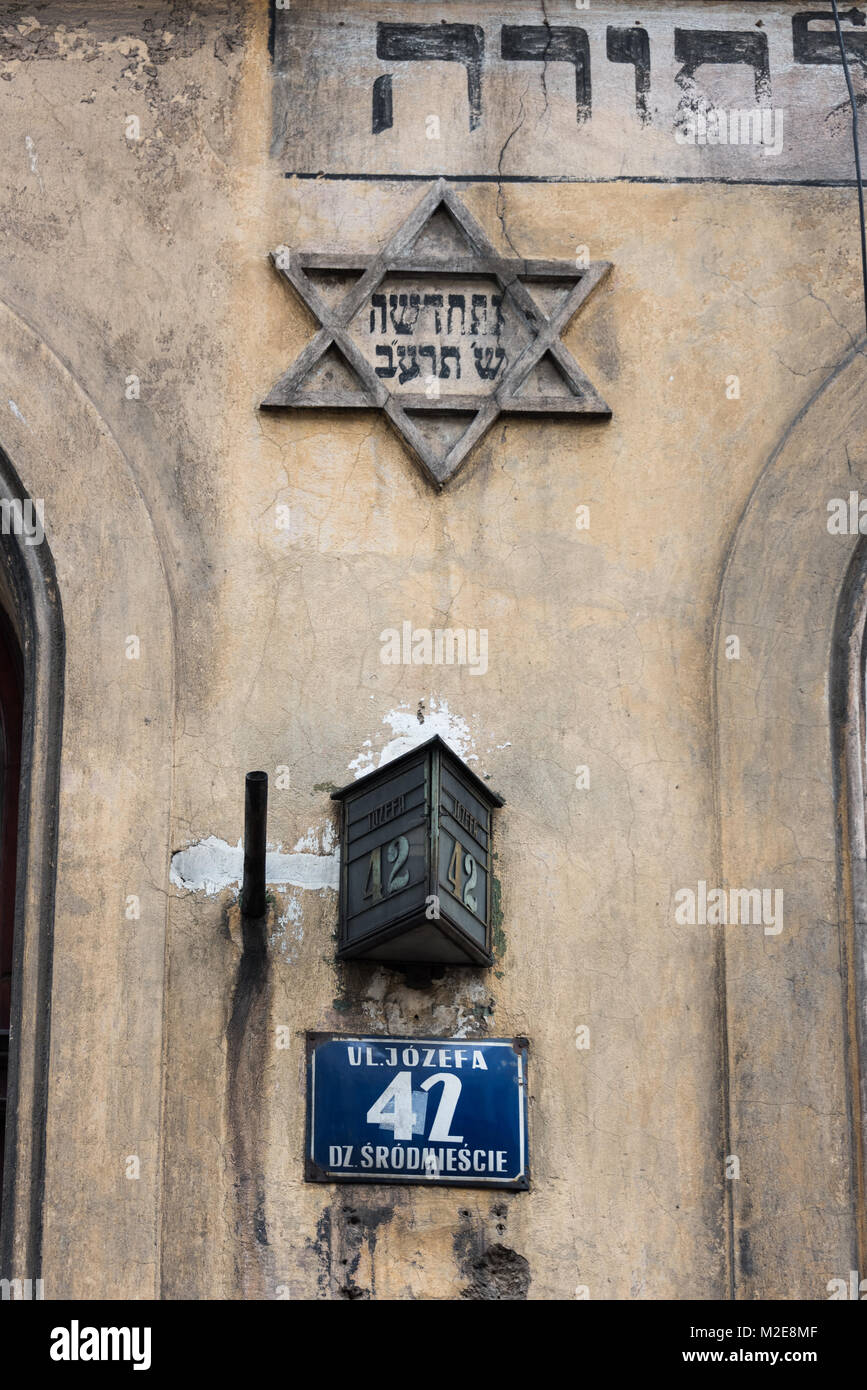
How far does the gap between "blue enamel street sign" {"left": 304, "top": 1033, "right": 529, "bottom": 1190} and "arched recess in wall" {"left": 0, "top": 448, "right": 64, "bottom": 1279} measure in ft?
3.04

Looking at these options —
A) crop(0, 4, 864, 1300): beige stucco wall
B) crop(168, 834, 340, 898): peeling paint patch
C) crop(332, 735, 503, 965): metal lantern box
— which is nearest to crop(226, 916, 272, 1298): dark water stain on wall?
crop(0, 4, 864, 1300): beige stucco wall

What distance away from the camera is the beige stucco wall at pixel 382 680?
6430 millimetres

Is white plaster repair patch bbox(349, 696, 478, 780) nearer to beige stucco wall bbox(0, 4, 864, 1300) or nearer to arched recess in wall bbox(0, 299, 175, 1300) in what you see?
beige stucco wall bbox(0, 4, 864, 1300)

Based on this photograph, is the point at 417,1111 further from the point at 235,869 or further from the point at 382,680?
the point at 382,680

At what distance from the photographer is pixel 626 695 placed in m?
7.01

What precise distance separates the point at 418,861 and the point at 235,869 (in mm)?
797

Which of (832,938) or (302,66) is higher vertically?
(302,66)

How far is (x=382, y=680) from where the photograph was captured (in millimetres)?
7008

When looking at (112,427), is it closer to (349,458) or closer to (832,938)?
(349,458)

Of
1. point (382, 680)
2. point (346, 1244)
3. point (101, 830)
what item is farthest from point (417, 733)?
point (346, 1244)

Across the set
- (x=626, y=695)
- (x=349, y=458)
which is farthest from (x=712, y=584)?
(x=349, y=458)

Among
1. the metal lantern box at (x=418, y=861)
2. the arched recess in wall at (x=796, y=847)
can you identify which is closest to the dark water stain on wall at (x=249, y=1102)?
the metal lantern box at (x=418, y=861)

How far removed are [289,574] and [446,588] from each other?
1.91ft

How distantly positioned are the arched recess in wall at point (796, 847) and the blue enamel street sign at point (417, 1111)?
759 mm
